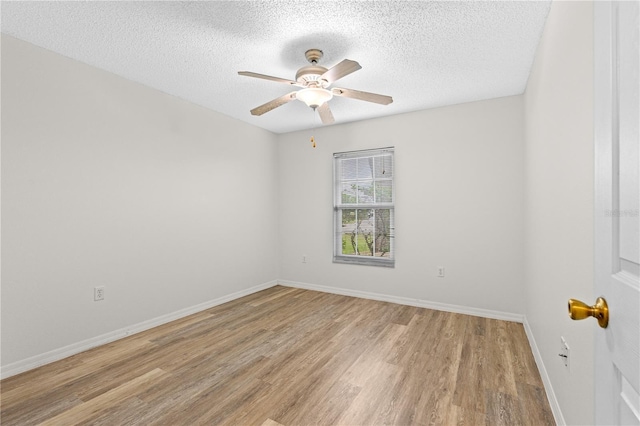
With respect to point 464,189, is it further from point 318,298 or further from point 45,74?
point 45,74

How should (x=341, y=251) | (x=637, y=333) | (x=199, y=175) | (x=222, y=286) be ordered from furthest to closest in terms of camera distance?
(x=341, y=251) → (x=222, y=286) → (x=199, y=175) → (x=637, y=333)

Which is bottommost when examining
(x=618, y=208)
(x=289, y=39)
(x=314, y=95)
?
(x=618, y=208)

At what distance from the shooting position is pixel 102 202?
2732mm

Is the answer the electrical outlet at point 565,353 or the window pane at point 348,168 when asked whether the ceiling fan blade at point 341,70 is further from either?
the window pane at point 348,168

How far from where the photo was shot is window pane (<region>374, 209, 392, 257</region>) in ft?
13.4

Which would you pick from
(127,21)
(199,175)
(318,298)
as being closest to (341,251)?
(318,298)

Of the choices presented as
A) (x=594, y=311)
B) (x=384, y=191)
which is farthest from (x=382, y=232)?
(x=594, y=311)

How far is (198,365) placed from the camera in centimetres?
234

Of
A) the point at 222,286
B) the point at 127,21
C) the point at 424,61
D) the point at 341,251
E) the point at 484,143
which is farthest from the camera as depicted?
the point at 341,251

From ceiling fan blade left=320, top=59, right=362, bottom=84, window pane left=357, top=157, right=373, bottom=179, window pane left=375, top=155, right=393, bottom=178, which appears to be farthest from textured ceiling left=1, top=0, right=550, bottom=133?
window pane left=357, top=157, right=373, bottom=179

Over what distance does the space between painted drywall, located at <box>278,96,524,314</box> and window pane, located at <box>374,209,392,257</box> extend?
0.19 meters

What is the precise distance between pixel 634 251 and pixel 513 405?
1.78 metres

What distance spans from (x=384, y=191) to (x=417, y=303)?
1517mm

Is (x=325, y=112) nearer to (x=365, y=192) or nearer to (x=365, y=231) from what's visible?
(x=365, y=192)
